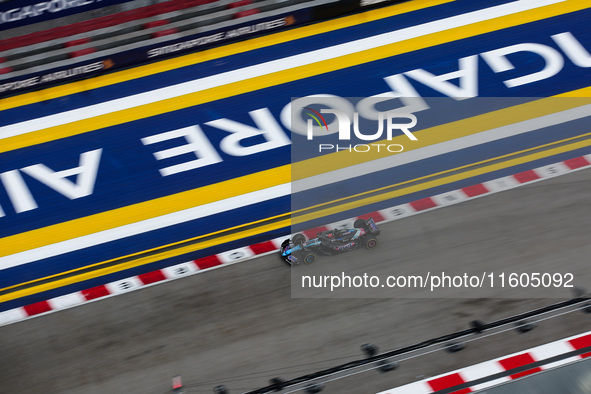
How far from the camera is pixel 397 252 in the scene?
9.66 meters

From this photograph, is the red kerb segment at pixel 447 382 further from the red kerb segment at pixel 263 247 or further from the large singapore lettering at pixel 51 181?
the large singapore lettering at pixel 51 181

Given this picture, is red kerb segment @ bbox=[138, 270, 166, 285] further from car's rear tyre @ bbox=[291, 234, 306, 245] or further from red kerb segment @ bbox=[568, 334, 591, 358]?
red kerb segment @ bbox=[568, 334, 591, 358]

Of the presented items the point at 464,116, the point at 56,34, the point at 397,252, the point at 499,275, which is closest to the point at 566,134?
the point at 464,116

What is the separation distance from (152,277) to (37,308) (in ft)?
5.60

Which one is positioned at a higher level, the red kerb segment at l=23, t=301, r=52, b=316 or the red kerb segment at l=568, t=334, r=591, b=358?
the red kerb segment at l=23, t=301, r=52, b=316

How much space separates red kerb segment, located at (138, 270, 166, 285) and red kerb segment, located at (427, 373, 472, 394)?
418 centimetres

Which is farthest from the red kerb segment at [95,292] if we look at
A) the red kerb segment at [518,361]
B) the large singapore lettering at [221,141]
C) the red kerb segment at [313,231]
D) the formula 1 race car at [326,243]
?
the red kerb segment at [518,361]

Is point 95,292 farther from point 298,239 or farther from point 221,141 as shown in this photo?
point 221,141

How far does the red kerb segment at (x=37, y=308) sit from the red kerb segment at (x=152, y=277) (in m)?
1.39

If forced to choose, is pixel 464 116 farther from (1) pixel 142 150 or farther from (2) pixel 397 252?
(1) pixel 142 150

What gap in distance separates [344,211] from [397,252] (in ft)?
3.70

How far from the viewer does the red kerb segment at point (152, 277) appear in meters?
9.59

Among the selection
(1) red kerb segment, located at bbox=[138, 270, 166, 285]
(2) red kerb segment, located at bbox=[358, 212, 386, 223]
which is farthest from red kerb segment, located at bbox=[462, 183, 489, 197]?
(1) red kerb segment, located at bbox=[138, 270, 166, 285]

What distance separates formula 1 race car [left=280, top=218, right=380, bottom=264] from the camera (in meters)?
9.45
